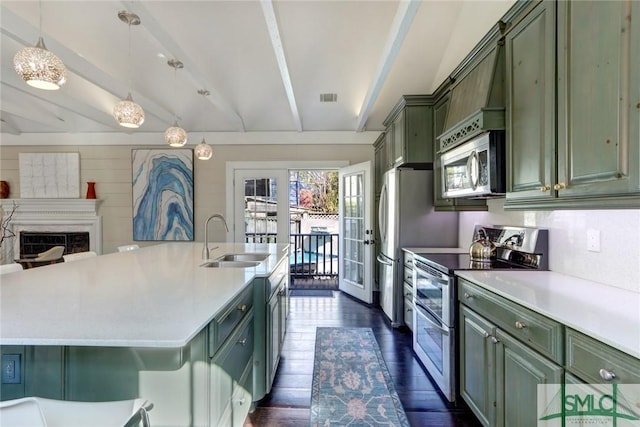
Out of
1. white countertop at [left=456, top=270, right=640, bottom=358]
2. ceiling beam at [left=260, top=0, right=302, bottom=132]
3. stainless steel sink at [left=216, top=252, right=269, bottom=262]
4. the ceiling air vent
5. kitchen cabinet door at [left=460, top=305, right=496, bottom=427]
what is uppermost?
the ceiling air vent

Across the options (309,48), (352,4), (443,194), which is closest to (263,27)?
(309,48)

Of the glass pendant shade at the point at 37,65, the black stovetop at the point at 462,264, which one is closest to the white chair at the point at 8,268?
the glass pendant shade at the point at 37,65

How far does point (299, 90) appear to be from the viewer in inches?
159

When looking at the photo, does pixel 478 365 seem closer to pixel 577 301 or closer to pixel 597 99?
pixel 577 301

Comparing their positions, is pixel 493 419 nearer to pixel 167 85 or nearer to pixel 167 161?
pixel 167 85

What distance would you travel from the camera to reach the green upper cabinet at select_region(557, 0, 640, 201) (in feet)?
3.83

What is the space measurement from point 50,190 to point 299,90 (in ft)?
15.0

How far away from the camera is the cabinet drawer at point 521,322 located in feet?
3.98

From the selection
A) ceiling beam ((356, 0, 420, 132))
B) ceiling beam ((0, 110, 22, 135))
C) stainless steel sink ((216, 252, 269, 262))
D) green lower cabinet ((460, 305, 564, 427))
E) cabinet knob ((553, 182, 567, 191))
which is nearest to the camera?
green lower cabinet ((460, 305, 564, 427))

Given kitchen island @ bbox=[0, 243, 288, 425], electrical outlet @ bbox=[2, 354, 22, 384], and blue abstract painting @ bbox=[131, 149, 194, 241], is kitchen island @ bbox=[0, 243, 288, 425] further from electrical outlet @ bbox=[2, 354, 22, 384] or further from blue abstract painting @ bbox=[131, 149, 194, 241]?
blue abstract painting @ bbox=[131, 149, 194, 241]

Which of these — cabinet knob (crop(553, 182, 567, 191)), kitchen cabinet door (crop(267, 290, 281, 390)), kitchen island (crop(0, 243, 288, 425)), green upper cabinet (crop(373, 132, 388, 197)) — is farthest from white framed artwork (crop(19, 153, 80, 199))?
cabinet knob (crop(553, 182, 567, 191))

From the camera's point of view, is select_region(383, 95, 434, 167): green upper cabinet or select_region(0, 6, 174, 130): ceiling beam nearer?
select_region(0, 6, 174, 130): ceiling beam

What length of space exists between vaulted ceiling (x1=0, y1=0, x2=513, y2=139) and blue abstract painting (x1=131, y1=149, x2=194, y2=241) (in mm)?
580

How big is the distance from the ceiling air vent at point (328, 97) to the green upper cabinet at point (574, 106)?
2.50 metres
